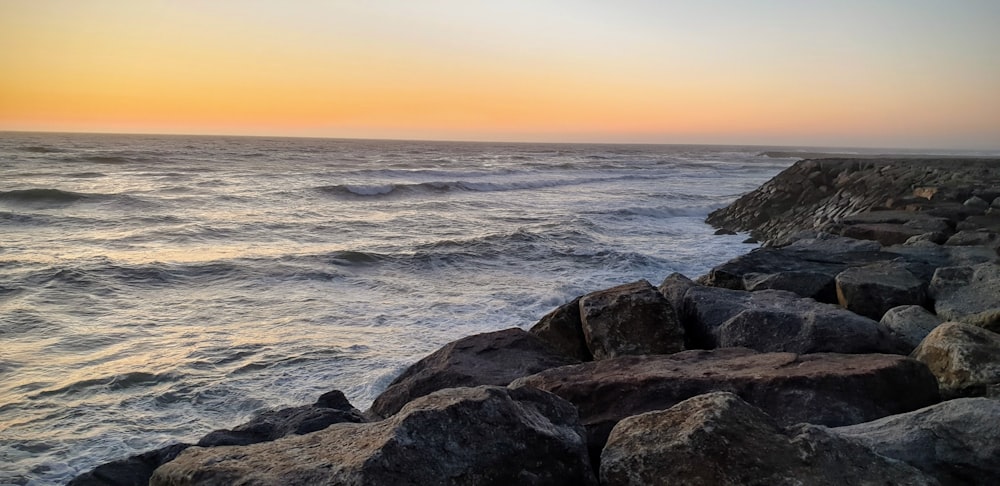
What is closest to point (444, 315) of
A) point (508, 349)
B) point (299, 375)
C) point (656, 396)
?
point (299, 375)

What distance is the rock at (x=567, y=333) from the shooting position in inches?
221

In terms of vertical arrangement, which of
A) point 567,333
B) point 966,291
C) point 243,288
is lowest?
point 243,288

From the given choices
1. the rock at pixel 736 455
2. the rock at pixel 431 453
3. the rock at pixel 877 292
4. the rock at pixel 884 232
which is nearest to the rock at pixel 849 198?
the rock at pixel 884 232

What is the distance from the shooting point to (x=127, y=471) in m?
3.68

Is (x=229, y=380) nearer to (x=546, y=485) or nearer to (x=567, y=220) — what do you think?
(x=546, y=485)

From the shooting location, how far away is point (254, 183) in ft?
98.5

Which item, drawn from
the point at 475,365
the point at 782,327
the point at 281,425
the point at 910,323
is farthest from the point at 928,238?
A: the point at 281,425

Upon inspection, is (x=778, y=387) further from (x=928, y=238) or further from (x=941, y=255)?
(x=928, y=238)

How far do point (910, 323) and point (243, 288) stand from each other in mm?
9794

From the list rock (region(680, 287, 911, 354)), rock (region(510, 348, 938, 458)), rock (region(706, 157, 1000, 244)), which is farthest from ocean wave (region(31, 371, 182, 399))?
rock (region(706, 157, 1000, 244))

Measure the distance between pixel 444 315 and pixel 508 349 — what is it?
4.02 m

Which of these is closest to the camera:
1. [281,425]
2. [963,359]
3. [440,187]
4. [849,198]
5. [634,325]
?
[963,359]

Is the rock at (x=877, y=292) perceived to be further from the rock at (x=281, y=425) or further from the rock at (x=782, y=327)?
the rock at (x=281, y=425)

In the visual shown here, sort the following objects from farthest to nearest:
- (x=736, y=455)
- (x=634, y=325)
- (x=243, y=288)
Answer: (x=243, y=288) → (x=634, y=325) → (x=736, y=455)
